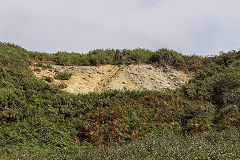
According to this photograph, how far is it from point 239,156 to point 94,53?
1654 centimetres

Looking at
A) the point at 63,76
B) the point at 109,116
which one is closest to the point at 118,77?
the point at 63,76

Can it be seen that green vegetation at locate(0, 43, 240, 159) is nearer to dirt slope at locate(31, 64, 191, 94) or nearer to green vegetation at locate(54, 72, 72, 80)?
dirt slope at locate(31, 64, 191, 94)

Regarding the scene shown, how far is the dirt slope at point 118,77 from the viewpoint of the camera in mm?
18859

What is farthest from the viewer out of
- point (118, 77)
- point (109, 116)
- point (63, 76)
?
point (118, 77)

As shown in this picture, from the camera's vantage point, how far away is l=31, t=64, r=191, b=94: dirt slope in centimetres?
1886

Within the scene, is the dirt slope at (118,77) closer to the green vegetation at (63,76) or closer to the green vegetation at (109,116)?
the green vegetation at (63,76)

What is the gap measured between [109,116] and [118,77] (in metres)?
5.91

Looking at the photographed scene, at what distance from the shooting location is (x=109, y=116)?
14320mm

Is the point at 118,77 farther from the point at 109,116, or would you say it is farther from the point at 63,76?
the point at 109,116

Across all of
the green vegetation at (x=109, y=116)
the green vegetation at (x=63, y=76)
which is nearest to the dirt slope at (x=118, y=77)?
the green vegetation at (x=63, y=76)

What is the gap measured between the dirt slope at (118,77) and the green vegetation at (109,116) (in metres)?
1.52

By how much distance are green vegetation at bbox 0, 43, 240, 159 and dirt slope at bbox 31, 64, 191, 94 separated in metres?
1.52

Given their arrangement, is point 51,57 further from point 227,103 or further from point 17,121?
point 227,103

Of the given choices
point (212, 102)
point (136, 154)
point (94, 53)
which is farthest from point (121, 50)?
point (136, 154)
